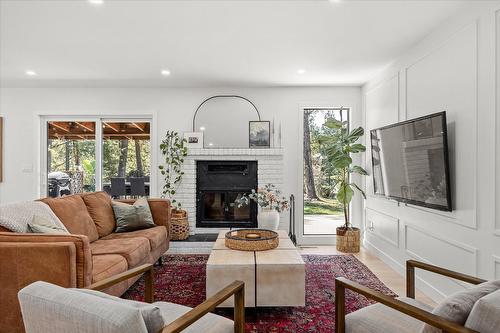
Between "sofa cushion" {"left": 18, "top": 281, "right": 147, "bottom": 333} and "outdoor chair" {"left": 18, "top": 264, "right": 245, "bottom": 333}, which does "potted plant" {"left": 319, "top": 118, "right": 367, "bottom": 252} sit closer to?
"outdoor chair" {"left": 18, "top": 264, "right": 245, "bottom": 333}

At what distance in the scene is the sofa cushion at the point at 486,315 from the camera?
109cm

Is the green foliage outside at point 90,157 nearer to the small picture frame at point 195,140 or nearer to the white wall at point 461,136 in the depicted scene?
the small picture frame at point 195,140

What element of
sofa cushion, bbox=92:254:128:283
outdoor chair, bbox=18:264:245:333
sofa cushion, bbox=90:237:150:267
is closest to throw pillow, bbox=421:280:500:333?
outdoor chair, bbox=18:264:245:333

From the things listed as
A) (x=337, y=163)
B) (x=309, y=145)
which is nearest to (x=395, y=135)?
(x=337, y=163)

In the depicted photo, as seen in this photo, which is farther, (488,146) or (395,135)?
(395,135)

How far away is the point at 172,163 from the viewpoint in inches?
194

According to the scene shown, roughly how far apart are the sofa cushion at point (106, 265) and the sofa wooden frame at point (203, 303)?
561 millimetres

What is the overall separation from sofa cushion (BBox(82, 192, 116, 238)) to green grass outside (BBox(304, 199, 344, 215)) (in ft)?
9.50

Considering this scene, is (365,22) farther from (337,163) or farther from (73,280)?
(73,280)

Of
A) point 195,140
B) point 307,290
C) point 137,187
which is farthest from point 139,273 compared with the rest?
point 137,187

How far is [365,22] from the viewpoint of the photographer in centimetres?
283

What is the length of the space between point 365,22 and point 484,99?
1171 millimetres

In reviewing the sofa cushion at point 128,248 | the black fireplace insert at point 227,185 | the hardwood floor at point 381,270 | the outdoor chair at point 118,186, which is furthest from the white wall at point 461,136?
the outdoor chair at point 118,186

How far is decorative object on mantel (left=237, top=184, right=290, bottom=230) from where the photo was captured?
436cm
